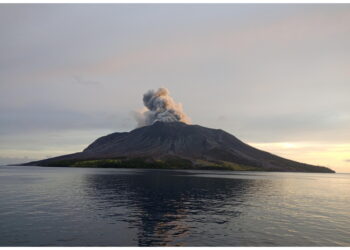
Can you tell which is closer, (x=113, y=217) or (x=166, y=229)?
(x=166, y=229)

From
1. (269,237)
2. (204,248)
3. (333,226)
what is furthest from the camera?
(333,226)

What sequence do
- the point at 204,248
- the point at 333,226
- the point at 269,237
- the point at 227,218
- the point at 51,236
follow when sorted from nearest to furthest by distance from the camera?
1. the point at 204,248
2. the point at 51,236
3. the point at 269,237
4. the point at 333,226
5. the point at 227,218

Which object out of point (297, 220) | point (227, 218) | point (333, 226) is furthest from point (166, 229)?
point (333, 226)

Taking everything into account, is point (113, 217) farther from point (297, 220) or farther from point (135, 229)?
point (297, 220)

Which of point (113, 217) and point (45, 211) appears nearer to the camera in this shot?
point (113, 217)

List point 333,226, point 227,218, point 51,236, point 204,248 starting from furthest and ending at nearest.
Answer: point 227,218
point 333,226
point 51,236
point 204,248

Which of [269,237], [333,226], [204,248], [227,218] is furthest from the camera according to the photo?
[227,218]

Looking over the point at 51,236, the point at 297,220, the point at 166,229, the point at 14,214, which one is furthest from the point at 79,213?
the point at 297,220

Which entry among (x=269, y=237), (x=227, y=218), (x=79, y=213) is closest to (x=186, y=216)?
(x=227, y=218)

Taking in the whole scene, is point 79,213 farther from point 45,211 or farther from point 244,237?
point 244,237
